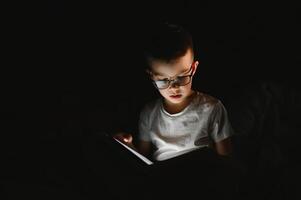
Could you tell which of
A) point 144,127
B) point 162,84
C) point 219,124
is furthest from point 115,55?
point 219,124

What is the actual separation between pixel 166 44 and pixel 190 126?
35 cm

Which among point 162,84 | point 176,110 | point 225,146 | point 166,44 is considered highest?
point 166,44

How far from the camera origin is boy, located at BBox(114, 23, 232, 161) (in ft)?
4.34

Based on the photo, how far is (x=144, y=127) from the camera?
5.25ft

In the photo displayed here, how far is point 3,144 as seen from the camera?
1.49m

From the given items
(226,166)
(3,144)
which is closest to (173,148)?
(226,166)

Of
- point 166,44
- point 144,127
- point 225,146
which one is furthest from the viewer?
point 144,127

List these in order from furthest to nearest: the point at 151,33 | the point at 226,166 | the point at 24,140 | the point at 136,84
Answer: the point at 136,84
the point at 24,140
the point at 151,33
the point at 226,166

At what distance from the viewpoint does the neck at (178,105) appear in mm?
1492

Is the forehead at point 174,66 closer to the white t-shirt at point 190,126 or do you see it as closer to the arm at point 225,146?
the white t-shirt at point 190,126

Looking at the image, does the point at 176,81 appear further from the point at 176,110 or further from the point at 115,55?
the point at 115,55

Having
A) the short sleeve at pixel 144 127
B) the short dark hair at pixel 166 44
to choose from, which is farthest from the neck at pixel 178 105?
the short dark hair at pixel 166 44

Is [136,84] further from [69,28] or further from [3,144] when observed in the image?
[3,144]

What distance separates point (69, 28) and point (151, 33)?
1.65ft
